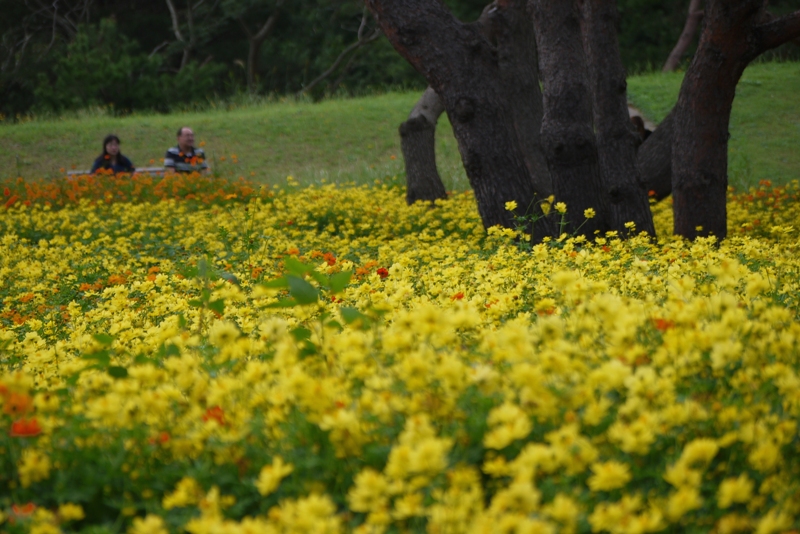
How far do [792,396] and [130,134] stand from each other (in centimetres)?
1863

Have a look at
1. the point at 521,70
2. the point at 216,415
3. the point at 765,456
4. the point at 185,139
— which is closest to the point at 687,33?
the point at 185,139

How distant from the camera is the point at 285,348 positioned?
6.89 feet

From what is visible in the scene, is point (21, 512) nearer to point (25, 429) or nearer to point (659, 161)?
point (25, 429)

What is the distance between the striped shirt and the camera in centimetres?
1264

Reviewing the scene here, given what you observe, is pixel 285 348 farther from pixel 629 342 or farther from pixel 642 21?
pixel 642 21

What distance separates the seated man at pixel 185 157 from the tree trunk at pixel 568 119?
289 inches

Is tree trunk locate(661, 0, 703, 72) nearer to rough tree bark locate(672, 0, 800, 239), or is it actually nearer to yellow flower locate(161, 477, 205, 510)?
rough tree bark locate(672, 0, 800, 239)

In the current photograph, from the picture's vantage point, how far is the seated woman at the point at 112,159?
41.8 feet

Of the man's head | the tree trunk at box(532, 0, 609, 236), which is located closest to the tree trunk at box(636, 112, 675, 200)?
the tree trunk at box(532, 0, 609, 236)

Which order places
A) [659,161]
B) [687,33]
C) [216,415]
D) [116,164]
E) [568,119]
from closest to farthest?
[216,415], [568,119], [659,161], [116,164], [687,33]

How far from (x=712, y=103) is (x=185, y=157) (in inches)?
342

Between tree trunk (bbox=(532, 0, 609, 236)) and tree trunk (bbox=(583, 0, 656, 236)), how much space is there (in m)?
0.52

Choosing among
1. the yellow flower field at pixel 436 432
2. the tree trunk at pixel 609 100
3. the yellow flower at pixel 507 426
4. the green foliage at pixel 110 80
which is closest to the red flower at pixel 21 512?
the yellow flower field at pixel 436 432

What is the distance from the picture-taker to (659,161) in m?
8.66
